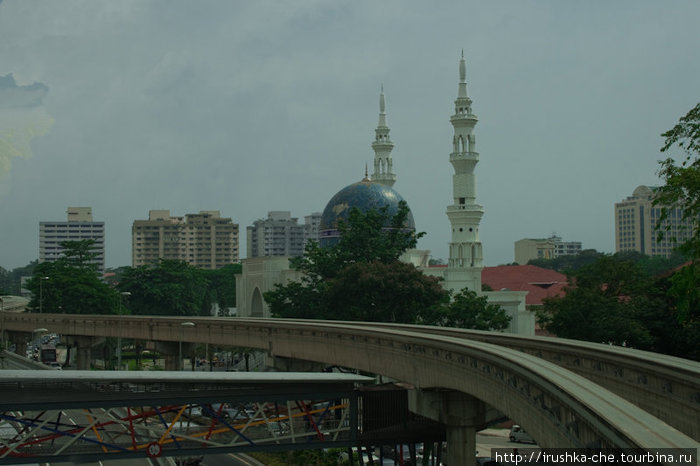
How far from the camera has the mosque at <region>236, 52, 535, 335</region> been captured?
72750 millimetres

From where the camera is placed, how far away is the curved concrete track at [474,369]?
47.9ft

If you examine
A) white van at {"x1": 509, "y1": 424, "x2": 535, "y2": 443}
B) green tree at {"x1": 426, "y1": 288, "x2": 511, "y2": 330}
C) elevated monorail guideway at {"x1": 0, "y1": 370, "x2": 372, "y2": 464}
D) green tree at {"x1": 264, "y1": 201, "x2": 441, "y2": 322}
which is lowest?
white van at {"x1": 509, "y1": 424, "x2": 535, "y2": 443}

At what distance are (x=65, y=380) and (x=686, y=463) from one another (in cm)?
1825

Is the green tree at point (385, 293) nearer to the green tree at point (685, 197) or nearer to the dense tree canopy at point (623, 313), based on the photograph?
the dense tree canopy at point (623, 313)

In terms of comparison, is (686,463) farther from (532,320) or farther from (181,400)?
(532,320)

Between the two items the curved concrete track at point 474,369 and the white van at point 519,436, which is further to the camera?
the white van at point 519,436

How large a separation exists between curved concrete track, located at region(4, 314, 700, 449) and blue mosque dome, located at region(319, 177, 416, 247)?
23.3 m

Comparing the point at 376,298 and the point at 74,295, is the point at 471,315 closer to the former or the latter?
the point at 376,298

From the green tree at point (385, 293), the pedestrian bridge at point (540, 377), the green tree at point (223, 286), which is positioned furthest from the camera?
the green tree at point (223, 286)

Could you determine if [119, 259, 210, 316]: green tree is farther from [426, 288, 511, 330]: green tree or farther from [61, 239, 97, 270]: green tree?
[426, 288, 511, 330]: green tree

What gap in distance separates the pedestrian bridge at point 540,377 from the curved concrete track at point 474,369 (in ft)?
0.11

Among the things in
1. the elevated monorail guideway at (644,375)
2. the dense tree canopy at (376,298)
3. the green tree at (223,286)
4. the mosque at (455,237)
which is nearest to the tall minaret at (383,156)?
the mosque at (455,237)

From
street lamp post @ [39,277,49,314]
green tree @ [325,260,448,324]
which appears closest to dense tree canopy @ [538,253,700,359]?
green tree @ [325,260,448,324]

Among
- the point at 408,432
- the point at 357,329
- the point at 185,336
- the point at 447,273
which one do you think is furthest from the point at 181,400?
the point at 447,273
